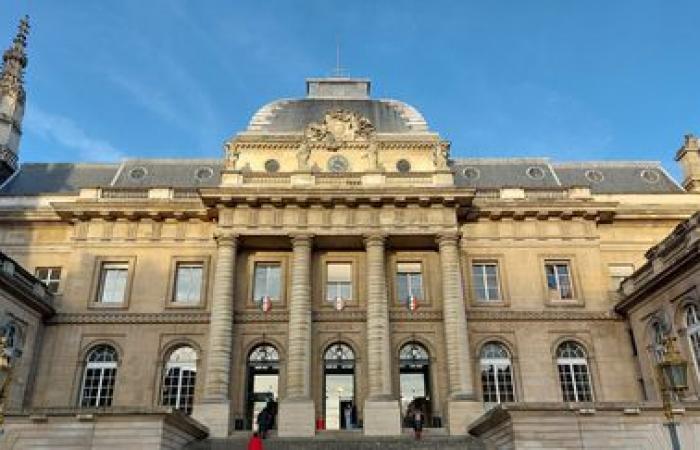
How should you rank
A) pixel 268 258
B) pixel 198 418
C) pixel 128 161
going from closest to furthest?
pixel 198 418 → pixel 268 258 → pixel 128 161

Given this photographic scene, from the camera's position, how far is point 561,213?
2930cm

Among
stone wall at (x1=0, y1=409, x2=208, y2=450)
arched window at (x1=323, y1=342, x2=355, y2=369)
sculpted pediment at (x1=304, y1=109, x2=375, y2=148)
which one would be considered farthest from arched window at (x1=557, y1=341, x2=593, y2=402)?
stone wall at (x1=0, y1=409, x2=208, y2=450)

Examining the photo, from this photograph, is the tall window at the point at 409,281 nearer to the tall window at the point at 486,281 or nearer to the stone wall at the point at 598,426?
the tall window at the point at 486,281

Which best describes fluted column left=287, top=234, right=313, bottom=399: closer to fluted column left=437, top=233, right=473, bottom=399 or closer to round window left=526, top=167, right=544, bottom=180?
fluted column left=437, top=233, right=473, bottom=399

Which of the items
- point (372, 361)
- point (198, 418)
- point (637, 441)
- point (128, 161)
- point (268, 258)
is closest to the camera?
point (637, 441)

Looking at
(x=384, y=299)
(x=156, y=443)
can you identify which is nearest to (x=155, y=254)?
(x=384, y=299)

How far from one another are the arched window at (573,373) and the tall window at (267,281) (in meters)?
12.8

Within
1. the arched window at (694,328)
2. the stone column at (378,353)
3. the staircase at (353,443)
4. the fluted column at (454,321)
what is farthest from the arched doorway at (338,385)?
the arched window at (694,328)

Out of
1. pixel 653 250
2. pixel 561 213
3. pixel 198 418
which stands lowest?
pixel 198 418

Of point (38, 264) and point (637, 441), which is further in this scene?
point (38, 264)

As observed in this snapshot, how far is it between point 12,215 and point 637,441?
27.9 m

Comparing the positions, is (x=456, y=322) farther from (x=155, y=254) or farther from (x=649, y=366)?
(x=155, y=254)

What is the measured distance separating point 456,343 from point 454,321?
37.5 inches

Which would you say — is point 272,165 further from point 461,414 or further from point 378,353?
point 461,414
